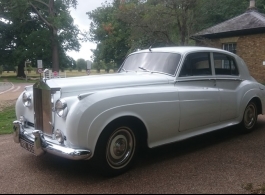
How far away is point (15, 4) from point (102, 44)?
479 inches

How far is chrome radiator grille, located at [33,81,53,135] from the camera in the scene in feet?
12.8

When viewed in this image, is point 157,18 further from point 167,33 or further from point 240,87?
point 240,87

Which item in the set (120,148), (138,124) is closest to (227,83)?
(138,124)

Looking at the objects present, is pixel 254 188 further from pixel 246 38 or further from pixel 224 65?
pixel 246 38

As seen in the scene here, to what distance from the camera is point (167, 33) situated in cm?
1795

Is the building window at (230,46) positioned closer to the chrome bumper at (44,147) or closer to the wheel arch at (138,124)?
the wheel arch at (138,124)

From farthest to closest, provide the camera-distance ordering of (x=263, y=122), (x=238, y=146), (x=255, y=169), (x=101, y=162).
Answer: (x=263, y=122) → (x=238, y=146) → (x=255, y=169) → (x=101, y=162)

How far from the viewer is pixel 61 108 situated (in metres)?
3.65

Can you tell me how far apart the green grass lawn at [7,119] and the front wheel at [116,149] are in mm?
3887

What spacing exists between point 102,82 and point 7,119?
17.9 ft

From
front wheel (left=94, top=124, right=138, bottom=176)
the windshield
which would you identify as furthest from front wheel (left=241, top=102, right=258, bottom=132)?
front wheel (left=94, top=124, right=138, bottom=176)

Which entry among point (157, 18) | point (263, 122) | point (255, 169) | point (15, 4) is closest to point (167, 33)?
point (157, 18)

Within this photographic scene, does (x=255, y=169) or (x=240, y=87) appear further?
(x=240, y=87)

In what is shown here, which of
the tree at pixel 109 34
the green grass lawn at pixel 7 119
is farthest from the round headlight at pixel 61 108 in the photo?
the tree at pixel 109 34
